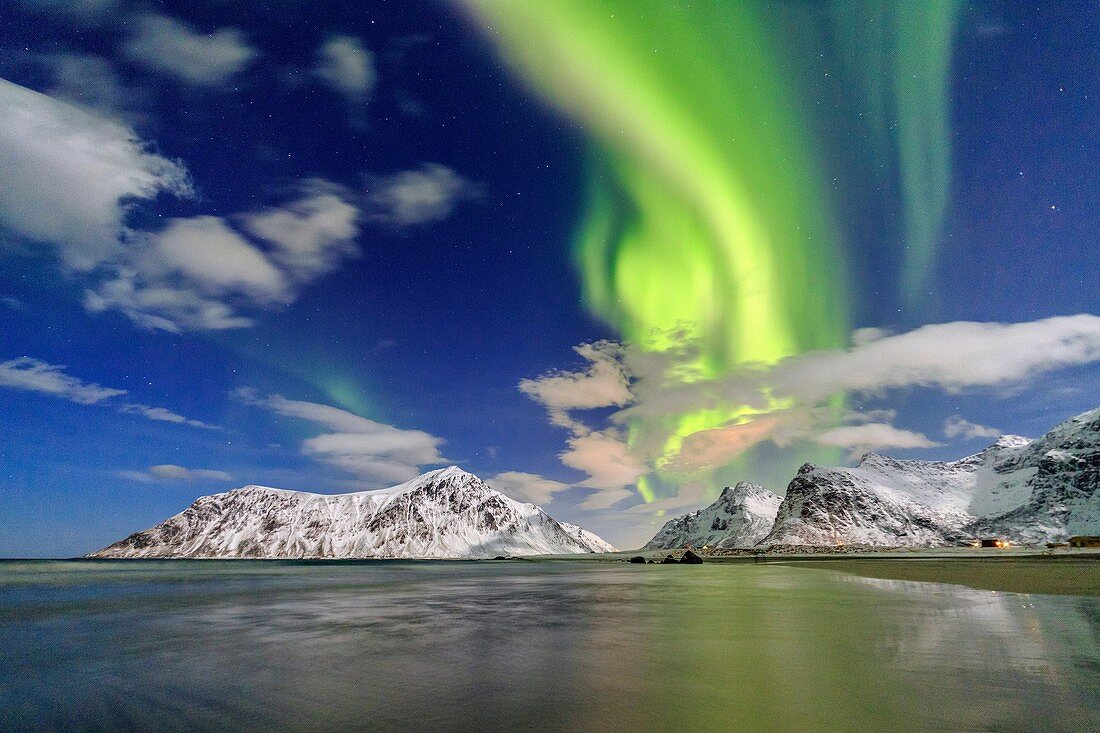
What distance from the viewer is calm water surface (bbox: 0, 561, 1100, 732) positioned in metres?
8.71

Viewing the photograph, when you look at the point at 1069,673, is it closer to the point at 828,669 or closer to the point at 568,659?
the point at 828,669

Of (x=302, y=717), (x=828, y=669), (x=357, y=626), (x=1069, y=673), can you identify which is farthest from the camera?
(x=357, y=626)

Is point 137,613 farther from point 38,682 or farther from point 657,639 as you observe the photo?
point 657,639

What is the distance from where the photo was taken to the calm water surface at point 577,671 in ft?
28.6

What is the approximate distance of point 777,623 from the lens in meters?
19.8

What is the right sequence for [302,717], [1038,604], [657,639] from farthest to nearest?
1. [1038,604]
2. [657,639]
3. [302,717]

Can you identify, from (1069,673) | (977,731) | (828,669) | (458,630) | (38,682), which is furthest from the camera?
(458,630)

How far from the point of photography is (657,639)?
16797 millimetres

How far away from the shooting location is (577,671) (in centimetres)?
1231

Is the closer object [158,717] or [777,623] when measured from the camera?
[158,717]

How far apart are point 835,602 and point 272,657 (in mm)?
26045

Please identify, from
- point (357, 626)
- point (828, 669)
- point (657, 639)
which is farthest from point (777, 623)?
point (357, 626)

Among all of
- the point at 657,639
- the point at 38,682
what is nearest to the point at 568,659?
the point at 657,639

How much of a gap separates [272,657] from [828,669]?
14463mm
